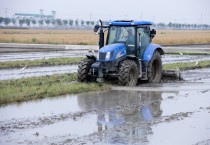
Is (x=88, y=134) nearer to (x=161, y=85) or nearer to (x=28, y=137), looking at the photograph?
(x=28, y=137)

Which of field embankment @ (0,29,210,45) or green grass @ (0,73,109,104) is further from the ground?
green grass @ (0,73,109,104)

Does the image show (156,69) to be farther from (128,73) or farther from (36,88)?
(36,88)

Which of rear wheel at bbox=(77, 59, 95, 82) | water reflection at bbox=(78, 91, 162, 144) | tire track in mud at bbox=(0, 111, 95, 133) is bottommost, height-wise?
water reflection at bbox=(78, 91, 162, 144)

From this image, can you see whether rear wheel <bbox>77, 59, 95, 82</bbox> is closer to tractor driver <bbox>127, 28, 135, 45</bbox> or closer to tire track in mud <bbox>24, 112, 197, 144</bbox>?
tractor driver <bbox>127, 28, 135, 45</bbox>

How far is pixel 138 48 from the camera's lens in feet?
58.9

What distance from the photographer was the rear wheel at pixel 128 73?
55.2 ft

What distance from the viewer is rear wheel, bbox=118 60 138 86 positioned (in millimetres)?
16812

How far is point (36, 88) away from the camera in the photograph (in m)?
15.2

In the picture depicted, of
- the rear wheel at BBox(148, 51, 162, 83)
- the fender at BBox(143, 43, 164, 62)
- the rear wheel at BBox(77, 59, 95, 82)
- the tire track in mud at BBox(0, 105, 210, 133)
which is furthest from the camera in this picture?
the rear wheel at BBox(148, 51, 162, 83)

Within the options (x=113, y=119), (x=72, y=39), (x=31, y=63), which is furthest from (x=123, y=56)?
(x=72, y=39)

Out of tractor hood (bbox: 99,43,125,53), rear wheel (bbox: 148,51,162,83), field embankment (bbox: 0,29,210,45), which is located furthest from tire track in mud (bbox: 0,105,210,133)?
field embankment (bbox: 0,29,210,45)

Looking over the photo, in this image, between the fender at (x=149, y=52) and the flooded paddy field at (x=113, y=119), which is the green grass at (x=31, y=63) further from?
the flooded paddy field at (x=113, y=119)

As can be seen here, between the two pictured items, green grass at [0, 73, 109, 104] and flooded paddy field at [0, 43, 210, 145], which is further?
green grass at [0, 73, 109, 104]

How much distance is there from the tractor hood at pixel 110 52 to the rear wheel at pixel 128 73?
0.37 m
